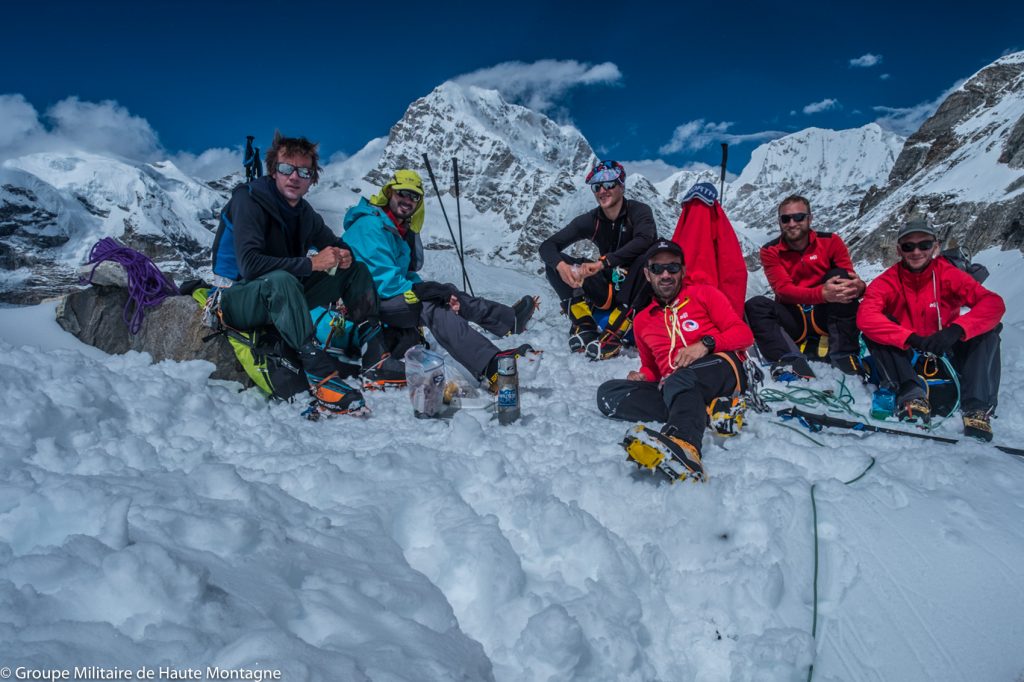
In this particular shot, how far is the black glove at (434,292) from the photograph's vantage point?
5.30 meters

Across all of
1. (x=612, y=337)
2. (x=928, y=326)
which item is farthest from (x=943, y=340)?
(x=612, y=337)

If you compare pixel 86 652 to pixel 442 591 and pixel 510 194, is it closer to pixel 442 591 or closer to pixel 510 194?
pixel 442 591

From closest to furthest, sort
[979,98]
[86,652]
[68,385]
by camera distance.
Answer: [86,652]
[68,385]
[979,98]

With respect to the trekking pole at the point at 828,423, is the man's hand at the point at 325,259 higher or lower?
higher

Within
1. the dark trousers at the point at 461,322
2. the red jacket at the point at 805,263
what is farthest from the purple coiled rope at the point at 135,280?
the red jacket at the point at 805,263

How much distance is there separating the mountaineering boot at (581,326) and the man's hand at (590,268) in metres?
0.43

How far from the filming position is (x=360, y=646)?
161 cm

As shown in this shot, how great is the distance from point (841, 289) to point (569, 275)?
2.73 meters

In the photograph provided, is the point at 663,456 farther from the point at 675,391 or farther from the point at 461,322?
the point at 461,322

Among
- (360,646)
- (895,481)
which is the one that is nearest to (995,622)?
(895,481)

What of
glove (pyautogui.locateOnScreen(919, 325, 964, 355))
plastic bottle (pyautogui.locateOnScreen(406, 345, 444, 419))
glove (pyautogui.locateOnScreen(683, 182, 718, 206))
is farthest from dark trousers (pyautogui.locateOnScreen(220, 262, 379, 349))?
glove (pyautogui.locateOnScreen(919, 325, 964, 355))

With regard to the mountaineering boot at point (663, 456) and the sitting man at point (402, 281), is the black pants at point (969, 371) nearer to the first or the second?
the mountaineering boot at point (663, 456)

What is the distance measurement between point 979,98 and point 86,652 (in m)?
94.5

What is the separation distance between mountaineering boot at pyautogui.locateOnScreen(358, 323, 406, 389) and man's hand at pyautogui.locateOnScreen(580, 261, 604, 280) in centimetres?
234
